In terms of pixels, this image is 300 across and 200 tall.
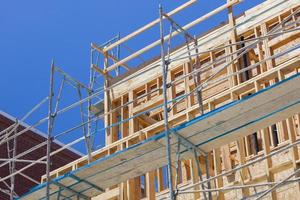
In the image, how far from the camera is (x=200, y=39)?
17328 mm

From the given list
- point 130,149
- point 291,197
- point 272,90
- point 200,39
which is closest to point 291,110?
point 272,90

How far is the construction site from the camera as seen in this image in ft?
39.6

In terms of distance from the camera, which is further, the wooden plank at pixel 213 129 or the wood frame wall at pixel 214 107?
the wood frame wall at pixel 214 107

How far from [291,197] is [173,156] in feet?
8.11

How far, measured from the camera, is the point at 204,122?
39.9ft

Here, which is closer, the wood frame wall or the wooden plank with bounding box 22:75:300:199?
the wooden plank with bounding box 22:75:300:199

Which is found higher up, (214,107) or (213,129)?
(214,107)

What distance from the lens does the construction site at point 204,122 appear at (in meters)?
12.1

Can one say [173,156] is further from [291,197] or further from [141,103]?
[141,103]

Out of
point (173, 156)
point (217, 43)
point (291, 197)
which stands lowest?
point (291, 197)

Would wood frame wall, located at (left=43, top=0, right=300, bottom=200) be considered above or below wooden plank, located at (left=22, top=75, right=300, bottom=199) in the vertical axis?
above

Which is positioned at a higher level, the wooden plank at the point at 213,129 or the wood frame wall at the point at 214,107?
the wood frame wall at the point at 214,107

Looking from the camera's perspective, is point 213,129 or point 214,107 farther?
point 214,107

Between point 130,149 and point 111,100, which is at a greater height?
point 111,100
